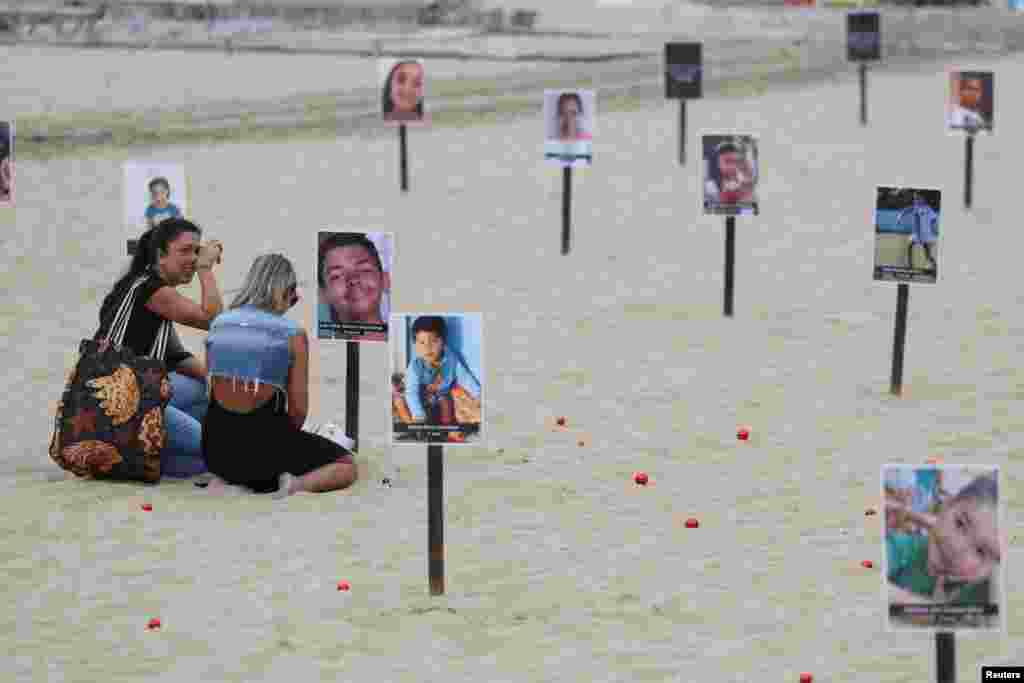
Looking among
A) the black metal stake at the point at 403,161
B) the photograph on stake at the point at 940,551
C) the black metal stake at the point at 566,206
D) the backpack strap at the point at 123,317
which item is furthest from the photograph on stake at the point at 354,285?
the black metal stake at the point at 403,161

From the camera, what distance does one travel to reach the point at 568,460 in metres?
11.7

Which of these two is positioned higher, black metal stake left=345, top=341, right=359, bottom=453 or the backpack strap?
the backpack strap

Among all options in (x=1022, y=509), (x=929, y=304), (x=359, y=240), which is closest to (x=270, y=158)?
(x=929, y=304)

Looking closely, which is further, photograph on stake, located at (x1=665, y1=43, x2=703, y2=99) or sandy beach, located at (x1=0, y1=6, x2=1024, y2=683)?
photograph on stake, located at (x1=665, y1=43, x2=703, y2=99)

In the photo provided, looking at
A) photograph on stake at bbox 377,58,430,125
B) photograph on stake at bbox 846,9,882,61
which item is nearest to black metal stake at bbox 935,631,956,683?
photograph on stake at bbox 377,58,430,125

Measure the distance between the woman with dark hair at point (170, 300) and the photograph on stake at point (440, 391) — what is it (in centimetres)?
206

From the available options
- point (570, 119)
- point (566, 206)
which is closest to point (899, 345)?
point (566, 206)

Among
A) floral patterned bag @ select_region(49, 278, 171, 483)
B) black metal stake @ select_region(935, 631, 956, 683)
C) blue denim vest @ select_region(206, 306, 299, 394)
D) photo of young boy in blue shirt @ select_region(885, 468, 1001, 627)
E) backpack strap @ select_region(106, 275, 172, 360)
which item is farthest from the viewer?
backpack strap @ select_region(106, 275, 172, 360)

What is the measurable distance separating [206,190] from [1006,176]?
921 centimetres

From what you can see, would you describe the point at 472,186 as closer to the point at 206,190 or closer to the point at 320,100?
the point at 206,190

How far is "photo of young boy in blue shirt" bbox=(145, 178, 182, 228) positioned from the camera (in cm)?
1364

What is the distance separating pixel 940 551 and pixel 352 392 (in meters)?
5.27

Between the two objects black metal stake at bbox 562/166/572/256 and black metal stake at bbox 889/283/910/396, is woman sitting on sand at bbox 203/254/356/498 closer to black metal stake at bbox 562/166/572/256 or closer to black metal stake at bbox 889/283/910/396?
black metal stake at bbox 889/283/910/396

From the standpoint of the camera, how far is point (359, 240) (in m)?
11.1
